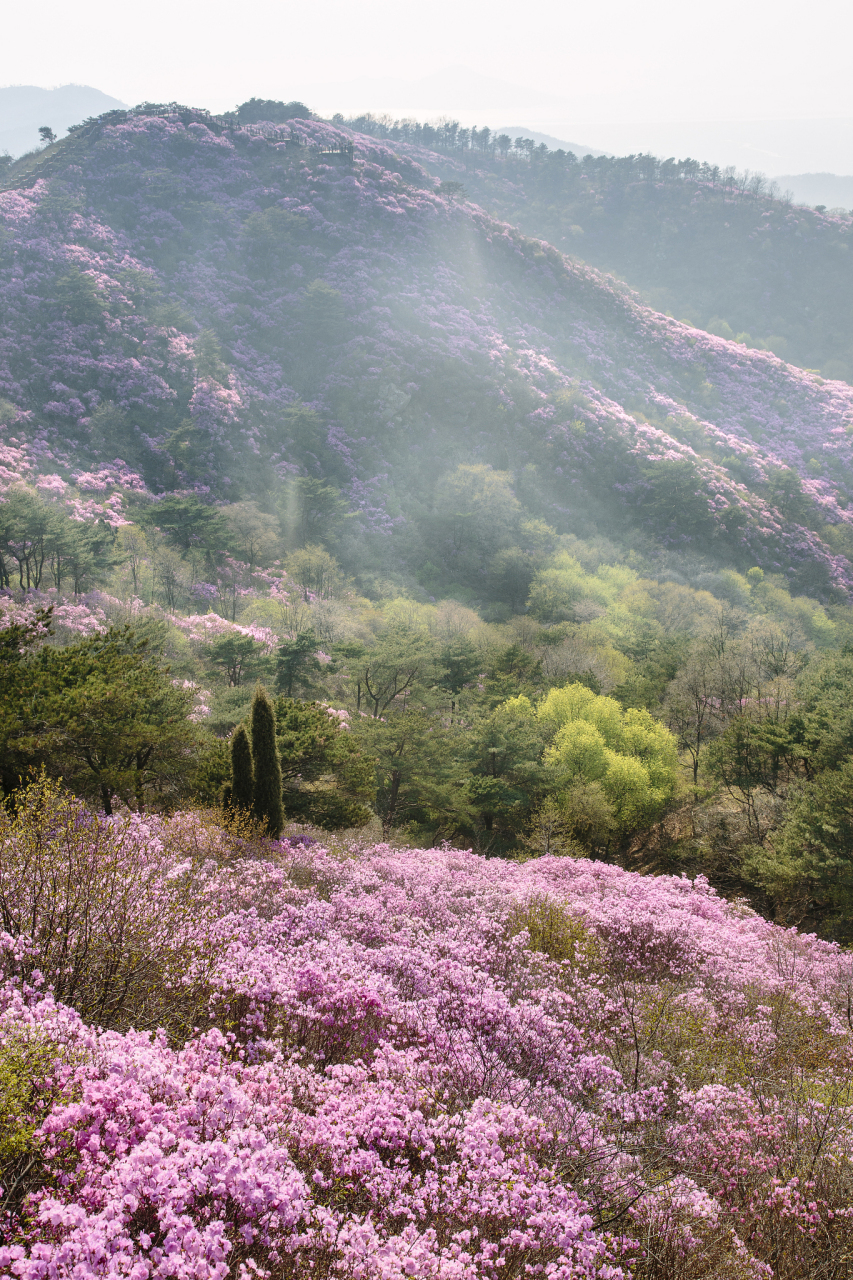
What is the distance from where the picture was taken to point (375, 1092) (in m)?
5.61

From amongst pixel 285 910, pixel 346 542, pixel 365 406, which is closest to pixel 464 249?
pixel 365 406

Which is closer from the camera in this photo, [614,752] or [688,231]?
[614,752]

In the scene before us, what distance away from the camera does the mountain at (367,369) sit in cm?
4928

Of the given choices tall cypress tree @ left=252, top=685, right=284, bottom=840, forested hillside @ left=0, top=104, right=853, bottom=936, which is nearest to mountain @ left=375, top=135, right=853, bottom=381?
forested hillside @ left=0, top=104, right=853, bottom=936

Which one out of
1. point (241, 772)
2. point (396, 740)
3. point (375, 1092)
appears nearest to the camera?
point (375, 1092)

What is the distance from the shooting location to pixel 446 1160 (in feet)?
17.6

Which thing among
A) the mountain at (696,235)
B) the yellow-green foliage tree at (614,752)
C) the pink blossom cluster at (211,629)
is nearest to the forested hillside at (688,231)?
the mountain at (696,235)

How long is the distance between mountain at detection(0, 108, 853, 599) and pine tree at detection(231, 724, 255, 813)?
32.1 metres

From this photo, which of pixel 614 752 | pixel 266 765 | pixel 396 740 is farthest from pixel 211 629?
pixel 614 752

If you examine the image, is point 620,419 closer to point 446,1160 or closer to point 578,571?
point 578,571

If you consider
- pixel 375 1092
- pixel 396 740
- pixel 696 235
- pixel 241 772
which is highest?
pixel 696 235

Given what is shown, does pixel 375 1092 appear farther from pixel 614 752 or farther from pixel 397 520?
pixel 397 520

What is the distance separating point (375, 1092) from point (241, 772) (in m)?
11.0

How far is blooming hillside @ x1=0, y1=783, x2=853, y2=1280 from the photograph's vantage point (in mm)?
3967
